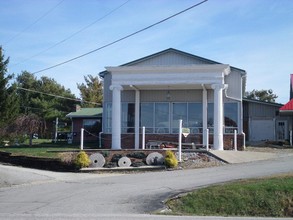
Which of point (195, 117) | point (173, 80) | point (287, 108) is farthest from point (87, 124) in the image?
point (287, 108)

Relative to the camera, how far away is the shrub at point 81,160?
20.2 m

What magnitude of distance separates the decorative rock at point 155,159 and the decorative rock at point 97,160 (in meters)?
2.20

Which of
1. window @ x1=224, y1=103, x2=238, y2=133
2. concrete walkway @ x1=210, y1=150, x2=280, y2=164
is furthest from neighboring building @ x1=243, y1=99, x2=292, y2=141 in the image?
concrete walkway @ x1=210, y1=150, x2=280, y2=164

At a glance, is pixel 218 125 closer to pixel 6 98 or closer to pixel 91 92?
pixel 6 98

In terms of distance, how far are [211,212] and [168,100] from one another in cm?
1724

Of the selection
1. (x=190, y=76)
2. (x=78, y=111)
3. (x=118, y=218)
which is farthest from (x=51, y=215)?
(x=78, y=111)

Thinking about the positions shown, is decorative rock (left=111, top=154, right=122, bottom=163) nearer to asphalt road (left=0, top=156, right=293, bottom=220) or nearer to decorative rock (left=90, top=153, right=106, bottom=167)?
decorative rock (left=90, top=153, right=106, bottom=167)

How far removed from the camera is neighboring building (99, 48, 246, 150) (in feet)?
84.2

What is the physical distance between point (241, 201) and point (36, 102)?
189ft

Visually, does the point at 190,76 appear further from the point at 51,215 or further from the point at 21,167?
the point at 51,215

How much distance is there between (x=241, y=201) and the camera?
11906mm

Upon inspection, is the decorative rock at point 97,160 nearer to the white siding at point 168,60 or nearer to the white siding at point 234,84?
the white siding at point 168,60

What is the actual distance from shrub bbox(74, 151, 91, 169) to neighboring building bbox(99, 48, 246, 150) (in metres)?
5.42

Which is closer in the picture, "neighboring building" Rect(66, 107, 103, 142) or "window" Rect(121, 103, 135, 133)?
"window" Rect(121, 103, 135, 133)
